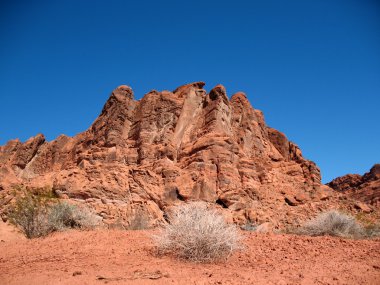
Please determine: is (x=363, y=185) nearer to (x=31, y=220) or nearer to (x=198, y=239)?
(x=31, y=220)

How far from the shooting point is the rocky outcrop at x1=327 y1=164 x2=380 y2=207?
55.7 meters

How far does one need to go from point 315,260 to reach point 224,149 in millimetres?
20817

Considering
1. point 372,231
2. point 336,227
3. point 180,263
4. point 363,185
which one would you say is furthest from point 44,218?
point 363,185

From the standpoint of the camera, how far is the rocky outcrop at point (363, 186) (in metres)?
55.7

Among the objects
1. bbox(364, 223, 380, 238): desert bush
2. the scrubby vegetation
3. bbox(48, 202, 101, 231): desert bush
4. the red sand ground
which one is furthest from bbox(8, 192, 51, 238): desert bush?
bbox(364, 223, 380, 238): desert bush

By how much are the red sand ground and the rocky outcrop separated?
48.4m

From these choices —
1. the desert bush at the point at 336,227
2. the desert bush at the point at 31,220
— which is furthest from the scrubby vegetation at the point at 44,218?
the desert bush at the point at 336,227

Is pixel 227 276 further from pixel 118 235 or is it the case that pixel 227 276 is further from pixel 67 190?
pixel 67 190

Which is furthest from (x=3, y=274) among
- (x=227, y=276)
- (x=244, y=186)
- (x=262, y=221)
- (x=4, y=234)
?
(x=244, y=186)

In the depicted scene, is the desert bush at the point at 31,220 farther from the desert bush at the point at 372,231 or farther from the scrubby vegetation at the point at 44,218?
the desert bush at the point at 372,231

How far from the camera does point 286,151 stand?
39656 millimetres

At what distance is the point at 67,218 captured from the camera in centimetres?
1327

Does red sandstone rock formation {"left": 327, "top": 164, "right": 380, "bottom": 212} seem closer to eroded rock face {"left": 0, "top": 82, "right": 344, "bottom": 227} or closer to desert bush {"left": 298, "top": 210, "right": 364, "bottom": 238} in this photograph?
eroded rock face {"left": 0, "top": 82, "right": 344, "bottom": 227}

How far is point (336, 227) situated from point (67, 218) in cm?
1017
